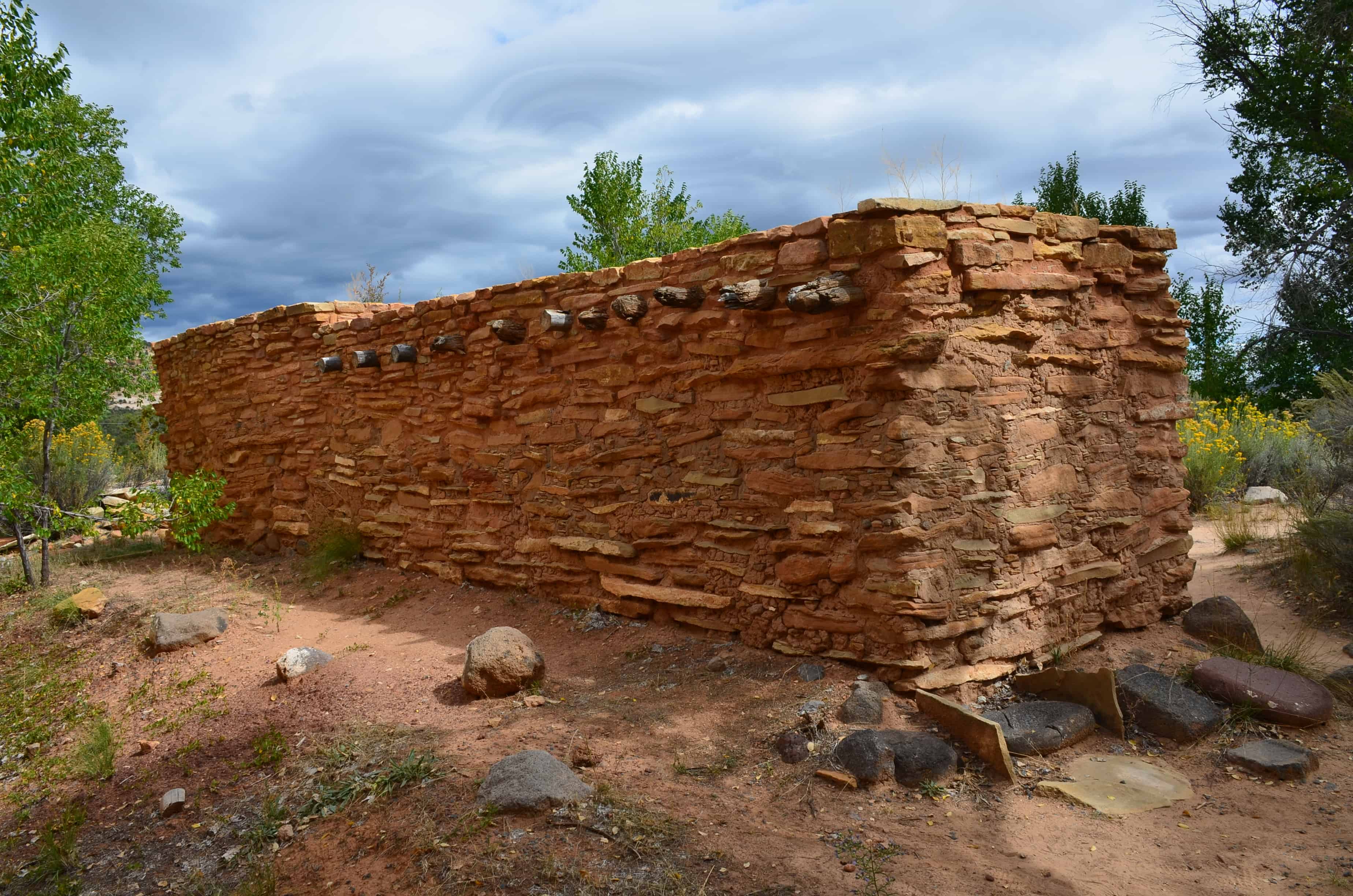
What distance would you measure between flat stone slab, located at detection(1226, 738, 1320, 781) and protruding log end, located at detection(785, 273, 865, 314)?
2821 mm

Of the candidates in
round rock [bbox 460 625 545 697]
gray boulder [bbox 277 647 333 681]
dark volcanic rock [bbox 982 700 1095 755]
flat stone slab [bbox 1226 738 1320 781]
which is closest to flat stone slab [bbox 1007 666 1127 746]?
dark volcanic rock [bbox 982 700 1095 755]

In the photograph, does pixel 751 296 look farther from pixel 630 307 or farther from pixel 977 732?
pixel 977 732

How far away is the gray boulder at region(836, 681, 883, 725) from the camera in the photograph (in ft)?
13.6

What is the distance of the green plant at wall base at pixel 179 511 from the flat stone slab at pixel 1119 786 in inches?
268

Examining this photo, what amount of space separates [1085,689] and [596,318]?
357 cm

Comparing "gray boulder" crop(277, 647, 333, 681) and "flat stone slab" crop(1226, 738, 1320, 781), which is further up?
"gray boulder" crop(277, 647, 333, 681)

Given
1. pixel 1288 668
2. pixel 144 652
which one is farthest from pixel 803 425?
pixel 144 652

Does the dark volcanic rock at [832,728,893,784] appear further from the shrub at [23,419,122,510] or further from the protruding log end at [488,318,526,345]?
the shrub at [23,419,122,510]

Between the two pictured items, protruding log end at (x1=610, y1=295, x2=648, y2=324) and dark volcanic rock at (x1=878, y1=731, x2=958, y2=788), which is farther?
protruding log end at (x1=610, y1=295, x2=648, y2=324)

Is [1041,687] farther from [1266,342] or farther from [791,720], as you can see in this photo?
[1266,342]

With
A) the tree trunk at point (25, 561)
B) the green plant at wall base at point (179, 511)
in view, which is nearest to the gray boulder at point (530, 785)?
the green plant at wall base at point (179, 511)

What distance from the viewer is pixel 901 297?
4.33 meters

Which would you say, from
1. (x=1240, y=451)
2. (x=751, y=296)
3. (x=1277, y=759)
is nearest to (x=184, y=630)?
(x=751, y=296)

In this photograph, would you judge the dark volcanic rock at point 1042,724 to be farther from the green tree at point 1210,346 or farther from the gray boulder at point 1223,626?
the green tree at point 1210,346
